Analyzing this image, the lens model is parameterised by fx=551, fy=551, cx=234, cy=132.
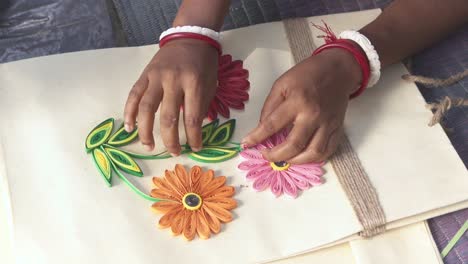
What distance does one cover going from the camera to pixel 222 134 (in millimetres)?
596

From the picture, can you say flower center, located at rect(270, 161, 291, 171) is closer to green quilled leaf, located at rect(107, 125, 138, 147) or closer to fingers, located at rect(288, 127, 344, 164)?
fingers, located at rect(288, 127, 344, 164)

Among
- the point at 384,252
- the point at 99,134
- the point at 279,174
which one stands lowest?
the point at 384,252

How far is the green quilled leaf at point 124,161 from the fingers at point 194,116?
60 mm

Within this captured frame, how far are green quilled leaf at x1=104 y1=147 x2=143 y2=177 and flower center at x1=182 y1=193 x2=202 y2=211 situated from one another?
0.05 m

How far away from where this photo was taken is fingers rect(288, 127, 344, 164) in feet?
1.83

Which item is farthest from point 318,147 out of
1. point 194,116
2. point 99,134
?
point 99,134

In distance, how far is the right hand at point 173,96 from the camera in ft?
1.81

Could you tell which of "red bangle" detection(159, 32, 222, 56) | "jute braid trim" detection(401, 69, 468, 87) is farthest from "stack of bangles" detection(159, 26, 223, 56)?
"jute braid trim" detection(401, 69, 468, 87)

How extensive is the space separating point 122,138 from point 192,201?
11cm

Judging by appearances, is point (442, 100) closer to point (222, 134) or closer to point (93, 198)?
point (222, 134)

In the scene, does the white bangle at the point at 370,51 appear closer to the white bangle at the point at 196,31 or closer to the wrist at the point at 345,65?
the wrist at the point at 345,65

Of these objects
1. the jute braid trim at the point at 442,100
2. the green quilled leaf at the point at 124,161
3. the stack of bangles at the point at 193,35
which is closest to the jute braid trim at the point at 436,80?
the jute braid trim at the point at 442,100

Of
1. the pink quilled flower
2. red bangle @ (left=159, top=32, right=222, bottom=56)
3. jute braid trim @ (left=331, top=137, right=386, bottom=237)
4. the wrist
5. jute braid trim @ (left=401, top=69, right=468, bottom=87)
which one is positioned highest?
red bangle @ (left=159, top=32, right=222, bottom=56)

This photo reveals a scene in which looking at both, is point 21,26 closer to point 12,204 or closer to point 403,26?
point 12,204
